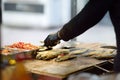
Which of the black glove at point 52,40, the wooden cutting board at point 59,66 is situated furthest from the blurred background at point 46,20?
the wooden cutting board at point 59,66

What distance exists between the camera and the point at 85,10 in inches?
59.6

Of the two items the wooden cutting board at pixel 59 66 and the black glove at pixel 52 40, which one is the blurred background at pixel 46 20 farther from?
the wooden cutting board at pixel 59 66

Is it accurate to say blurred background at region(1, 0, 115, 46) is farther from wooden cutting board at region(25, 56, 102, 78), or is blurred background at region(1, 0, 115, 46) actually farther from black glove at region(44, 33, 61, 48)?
wooden cutting board at region(25, 56, 102, 78)

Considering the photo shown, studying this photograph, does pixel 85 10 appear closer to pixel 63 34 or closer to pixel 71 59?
pixel 63 34

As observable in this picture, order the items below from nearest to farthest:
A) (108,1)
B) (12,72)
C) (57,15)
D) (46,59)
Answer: (12,72) → (108,1) → (46,59) → (57,15)

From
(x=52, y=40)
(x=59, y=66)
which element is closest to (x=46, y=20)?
(x=52, y=40)

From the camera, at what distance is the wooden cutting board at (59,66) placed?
4.70 feet

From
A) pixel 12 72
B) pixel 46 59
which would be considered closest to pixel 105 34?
pixel 46 59

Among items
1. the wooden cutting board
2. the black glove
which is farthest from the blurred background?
the wooden cutting board

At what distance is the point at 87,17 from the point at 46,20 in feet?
1.37

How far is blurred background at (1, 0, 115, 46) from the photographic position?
147 cm

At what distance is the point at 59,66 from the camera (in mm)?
1613

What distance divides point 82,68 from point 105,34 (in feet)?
5.00

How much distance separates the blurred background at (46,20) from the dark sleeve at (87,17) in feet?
0.51
